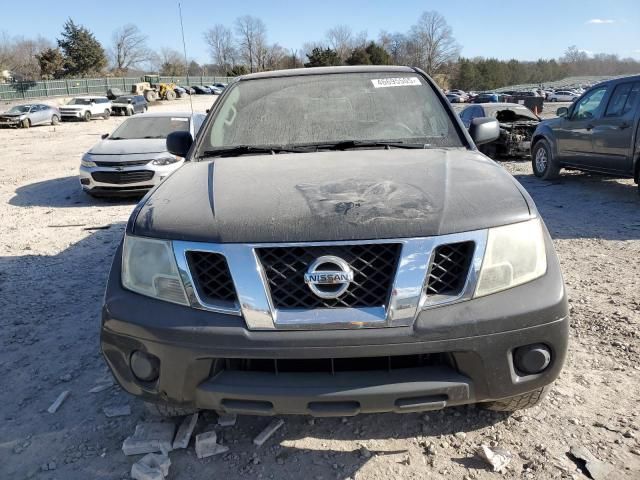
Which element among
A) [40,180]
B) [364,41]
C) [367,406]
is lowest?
[40,180]

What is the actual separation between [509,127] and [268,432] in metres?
11.9

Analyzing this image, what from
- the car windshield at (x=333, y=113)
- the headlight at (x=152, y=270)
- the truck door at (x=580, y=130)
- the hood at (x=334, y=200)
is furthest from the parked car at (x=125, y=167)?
the headlight at (x=152, y=270)

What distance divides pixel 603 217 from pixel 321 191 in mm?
6148

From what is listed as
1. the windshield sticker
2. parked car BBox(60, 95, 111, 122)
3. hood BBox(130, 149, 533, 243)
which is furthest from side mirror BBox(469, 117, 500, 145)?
parked car BBox(60, 95, 111, 122)

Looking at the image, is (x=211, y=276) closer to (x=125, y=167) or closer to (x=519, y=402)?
(x=519, y=402)

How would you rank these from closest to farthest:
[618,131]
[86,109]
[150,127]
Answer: [618,131] → [150,127] → [86,109]

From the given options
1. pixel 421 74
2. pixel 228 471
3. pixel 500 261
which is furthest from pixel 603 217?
pixel 228 471

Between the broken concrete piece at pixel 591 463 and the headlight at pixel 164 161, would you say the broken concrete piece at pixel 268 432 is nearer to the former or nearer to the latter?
the broken concrete piece at pixel 591 463

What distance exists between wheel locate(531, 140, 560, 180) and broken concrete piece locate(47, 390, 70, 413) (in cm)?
927

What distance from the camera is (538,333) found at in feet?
6.49

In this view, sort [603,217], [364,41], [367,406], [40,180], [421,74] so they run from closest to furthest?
[367,406]
[421,74]
[603,217]
[40,180]
[364,41]

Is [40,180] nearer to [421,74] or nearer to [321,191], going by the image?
[421,74]

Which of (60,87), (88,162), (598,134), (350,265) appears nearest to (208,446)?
(350,265)

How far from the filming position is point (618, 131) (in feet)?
25.9
